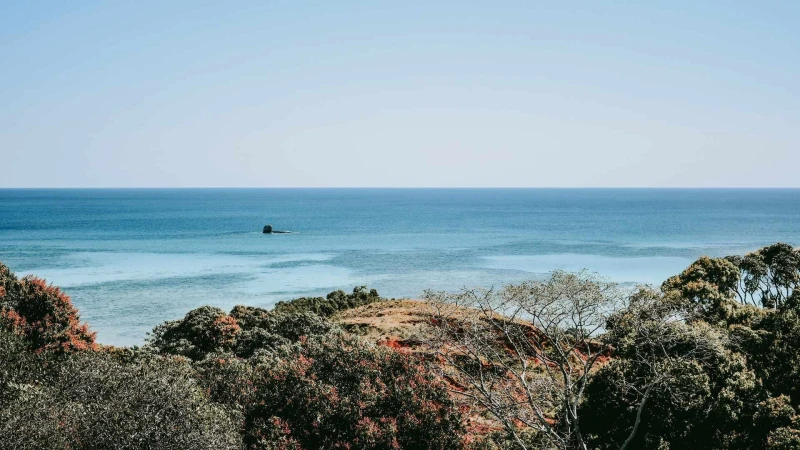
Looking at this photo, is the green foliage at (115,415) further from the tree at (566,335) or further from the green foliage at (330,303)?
the green foliage at (330,303)

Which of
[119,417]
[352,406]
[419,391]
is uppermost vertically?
[119,417]

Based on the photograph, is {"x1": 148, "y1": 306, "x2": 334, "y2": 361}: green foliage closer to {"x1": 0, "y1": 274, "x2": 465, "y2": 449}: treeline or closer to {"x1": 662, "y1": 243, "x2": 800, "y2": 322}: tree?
{"x1": 0, "y1": 274, "x2": 465, "y2": 449}: treeline

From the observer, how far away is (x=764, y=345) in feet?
66.3

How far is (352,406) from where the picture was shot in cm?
1531

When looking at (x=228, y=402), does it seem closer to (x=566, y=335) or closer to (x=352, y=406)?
A: (x=352, y=406)

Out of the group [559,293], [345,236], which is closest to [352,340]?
[559,293]

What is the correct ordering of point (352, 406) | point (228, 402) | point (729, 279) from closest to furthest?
point (352, 406)
point (228, 402)
point (729, 279)

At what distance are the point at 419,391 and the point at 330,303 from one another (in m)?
30.3

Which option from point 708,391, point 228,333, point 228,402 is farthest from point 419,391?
point 228,333

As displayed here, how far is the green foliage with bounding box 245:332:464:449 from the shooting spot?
14.7 m

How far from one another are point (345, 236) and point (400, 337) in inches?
3416

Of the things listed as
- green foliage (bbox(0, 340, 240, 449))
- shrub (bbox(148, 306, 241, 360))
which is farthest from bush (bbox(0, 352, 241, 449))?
shrub (bbox(148, 306, 241, 360))

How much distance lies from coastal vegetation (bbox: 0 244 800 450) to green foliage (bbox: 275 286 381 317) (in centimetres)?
1954

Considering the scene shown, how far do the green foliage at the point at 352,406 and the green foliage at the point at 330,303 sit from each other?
25.2m
